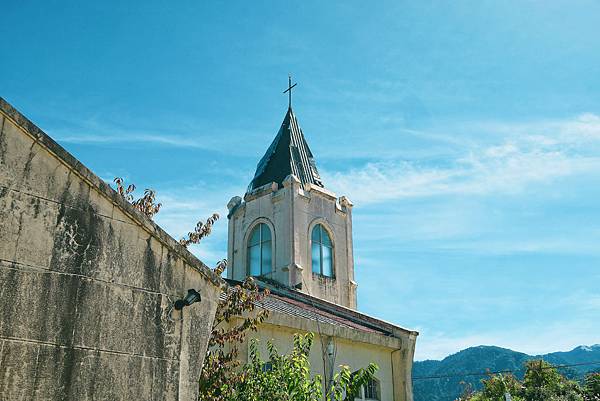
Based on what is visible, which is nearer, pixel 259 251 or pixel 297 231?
pixel 297 231

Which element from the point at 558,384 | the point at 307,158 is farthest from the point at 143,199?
the point at 558,384

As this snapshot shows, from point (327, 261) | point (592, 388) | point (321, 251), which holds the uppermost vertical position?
point (321, 251)

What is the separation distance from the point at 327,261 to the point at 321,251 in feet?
1.65

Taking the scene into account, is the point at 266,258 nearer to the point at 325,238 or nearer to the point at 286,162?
the point at 325,238

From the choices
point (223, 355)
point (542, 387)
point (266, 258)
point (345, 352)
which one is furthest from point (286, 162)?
point (542, 387)

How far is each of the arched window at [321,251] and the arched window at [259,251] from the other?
1748mm

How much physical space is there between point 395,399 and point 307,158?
44.8ft

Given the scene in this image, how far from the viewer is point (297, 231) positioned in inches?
981

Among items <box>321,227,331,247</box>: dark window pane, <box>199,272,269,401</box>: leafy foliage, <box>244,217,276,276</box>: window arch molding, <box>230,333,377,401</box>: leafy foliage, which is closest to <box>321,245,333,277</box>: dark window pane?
<box>321,227,331,247</box>: dark window pane

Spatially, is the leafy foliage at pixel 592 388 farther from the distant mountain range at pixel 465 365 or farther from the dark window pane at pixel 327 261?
the distant mountain range at pixel 465 365

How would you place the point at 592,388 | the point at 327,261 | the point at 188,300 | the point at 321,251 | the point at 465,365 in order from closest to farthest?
the point at 188,300
the point at 321,251
the point at 327,261
the point at 592,388
the point at 465,365

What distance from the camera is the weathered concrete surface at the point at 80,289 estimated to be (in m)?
7.52

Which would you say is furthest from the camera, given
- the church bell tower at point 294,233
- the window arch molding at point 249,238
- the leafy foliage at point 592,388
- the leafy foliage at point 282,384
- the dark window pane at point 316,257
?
the leafy foliage at point 592,388

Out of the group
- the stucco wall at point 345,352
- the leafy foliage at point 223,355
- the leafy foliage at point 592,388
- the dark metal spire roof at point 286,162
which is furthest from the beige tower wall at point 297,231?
the leafy foliage at point 592,388
